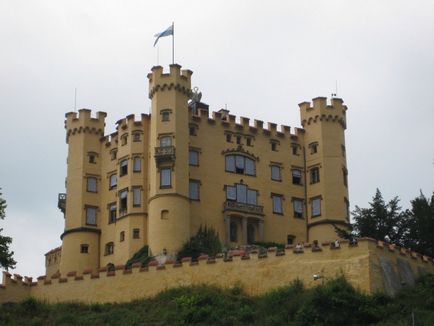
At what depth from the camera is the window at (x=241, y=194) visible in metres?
86.9

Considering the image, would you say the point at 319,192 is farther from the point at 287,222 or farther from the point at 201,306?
the point at 201,306

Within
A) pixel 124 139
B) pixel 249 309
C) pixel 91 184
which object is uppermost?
pixel 124 139

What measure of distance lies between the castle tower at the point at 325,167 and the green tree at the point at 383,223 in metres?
13.7

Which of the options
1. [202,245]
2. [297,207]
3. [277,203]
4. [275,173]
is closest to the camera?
[202,245]

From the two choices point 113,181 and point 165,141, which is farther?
point 113,181

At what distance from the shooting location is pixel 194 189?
85.2 m

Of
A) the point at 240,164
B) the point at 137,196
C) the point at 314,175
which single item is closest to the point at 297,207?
the point at 314,175

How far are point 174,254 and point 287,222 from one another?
1184cm

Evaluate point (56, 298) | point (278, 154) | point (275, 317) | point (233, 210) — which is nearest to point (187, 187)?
point (233, 210)

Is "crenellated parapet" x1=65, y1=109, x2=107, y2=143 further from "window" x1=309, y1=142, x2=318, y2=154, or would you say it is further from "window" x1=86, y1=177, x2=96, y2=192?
"window" x1=309, y1=142, x2=318, y2=154

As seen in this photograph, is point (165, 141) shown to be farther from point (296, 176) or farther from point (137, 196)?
point (296, 176)

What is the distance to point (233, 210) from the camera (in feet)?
281

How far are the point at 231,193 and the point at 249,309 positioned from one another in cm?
2462

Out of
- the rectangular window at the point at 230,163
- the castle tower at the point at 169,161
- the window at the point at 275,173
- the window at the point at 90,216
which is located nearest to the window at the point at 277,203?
the window at the point at 275,173
